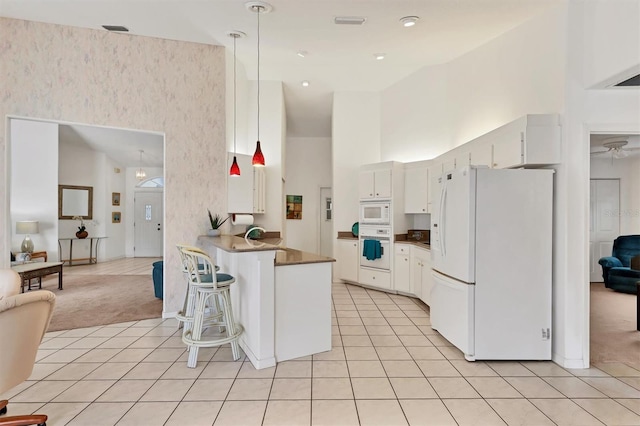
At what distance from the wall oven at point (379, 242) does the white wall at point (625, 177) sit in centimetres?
453

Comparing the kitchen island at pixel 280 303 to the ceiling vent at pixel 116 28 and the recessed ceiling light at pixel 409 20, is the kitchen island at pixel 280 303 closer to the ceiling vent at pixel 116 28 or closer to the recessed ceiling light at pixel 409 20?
the recessed ceiling light at pixel 409 20

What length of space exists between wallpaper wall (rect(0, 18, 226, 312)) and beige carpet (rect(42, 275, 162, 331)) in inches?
27.0

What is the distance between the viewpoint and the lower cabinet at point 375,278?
220 inches

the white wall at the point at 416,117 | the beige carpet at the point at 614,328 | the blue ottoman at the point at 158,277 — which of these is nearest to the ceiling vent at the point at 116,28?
the blue ottoman at the point at 158,277

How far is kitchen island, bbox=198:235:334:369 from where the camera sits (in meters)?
2.93

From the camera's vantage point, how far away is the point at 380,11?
3.53 meters

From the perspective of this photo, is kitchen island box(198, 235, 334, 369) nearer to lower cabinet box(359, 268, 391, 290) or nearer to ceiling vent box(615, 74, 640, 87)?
lower cabinet box(359, 268, 391, 290)

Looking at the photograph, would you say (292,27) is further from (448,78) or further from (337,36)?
(448,78)

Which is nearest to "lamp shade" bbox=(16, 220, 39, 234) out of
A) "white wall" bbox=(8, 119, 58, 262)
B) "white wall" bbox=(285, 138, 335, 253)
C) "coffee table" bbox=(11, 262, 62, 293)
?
"white wall" bbox=(8, 119, 58, 262)

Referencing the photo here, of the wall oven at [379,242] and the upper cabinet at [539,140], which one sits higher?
the upper cabinet at [539,140]

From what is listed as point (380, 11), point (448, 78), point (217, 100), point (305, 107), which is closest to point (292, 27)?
point (380, 11)

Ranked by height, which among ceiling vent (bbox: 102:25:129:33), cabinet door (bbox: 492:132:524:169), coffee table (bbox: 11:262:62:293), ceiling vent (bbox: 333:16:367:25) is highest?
ceiling vent (bbox: 102:25:129:33)

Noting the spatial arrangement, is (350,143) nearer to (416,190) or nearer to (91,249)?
(416,190)

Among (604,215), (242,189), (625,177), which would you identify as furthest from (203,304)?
(625,177)
